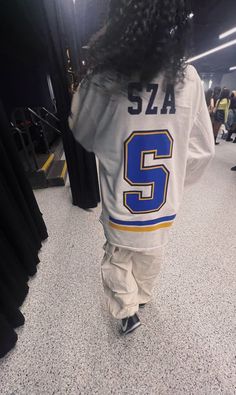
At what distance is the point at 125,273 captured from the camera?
0.91 metres

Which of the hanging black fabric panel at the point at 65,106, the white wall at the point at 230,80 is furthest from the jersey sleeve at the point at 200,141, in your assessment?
the white wall at the point at 230,80

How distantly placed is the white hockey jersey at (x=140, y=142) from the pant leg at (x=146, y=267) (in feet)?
0.32

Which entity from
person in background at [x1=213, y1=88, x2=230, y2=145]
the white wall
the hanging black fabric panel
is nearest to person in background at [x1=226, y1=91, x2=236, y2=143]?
person in background at [x1=213, y1=88, x2=230, y2=145]

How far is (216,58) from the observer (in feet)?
38.8

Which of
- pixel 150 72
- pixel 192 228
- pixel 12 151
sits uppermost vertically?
pixel 150 72

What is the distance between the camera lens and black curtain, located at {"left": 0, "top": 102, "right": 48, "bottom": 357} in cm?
100

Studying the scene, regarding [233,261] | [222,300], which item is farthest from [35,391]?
→ [233,261]

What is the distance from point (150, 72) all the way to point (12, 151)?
1068 mm

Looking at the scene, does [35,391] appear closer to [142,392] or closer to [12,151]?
[142,392]

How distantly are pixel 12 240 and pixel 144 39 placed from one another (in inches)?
49.7

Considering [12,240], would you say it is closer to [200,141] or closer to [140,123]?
[140,123]

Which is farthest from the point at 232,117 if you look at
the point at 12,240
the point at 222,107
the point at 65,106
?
the point at 12,240

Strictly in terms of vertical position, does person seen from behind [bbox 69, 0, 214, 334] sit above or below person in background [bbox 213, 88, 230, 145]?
above

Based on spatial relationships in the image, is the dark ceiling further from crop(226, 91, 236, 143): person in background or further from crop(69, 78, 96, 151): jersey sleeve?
crop(69, 78, 96, 151): jersey sleeve
